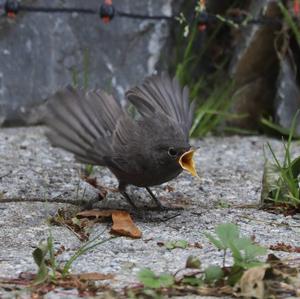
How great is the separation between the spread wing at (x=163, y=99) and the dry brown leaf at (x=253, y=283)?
1.44 metres

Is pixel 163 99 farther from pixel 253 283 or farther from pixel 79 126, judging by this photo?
pixel 253 283

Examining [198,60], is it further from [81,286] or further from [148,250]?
[81,286]

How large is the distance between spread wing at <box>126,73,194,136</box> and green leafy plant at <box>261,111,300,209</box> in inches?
17.2

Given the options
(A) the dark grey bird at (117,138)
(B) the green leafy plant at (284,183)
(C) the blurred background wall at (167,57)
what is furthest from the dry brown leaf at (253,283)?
(C) the blurred background wall at (167,57)

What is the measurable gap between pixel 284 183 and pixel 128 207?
0.71m

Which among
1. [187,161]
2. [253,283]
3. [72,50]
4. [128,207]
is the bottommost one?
[128,207]

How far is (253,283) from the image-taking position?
2797 millimetres

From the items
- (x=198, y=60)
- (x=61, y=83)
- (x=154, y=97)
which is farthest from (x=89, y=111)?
(x=198, y=60)

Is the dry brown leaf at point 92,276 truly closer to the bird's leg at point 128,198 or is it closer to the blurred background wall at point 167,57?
the bird's leg at point 128,198

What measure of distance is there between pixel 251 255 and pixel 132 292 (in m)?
0.41

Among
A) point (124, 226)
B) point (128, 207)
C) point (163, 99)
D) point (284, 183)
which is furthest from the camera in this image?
point (163, 99)

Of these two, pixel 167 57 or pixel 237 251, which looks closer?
pixel 237 251

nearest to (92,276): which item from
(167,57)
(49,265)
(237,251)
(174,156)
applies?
(49,265)

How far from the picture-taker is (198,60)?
6148 mm
